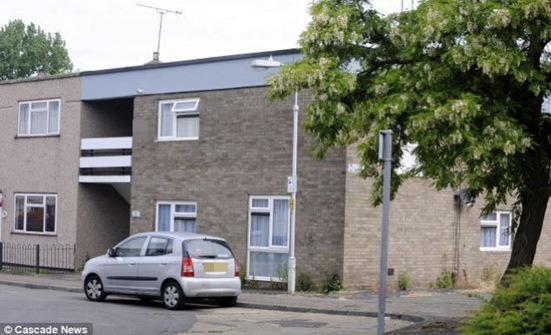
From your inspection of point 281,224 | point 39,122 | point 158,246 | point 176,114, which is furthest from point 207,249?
point 39,122

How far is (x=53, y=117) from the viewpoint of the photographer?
1125 inches

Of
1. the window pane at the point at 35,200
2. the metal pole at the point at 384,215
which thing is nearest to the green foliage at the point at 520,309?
the metal pole at the point at 384,215

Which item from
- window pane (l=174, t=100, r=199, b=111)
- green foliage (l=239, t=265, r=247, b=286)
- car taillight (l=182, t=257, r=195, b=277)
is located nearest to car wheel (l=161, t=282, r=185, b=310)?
car taillight (l=182, t=257, r=195, b=277)

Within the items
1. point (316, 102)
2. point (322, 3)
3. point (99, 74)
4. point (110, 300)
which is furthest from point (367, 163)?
point (99, 74)

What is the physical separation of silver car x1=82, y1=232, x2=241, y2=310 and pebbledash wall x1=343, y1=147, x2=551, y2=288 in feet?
12.5

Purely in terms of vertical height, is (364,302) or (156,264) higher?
(156,264)

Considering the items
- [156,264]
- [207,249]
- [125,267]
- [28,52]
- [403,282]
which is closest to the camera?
[156,264]

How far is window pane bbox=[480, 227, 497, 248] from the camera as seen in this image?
2531cm

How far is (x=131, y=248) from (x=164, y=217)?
627 cm

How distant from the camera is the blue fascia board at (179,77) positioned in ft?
75.8

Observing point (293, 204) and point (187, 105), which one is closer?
point (293, 204)

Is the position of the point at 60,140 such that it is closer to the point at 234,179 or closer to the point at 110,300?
the point at 234,179

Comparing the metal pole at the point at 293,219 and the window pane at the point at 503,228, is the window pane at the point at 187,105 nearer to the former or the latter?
the metal pole at the point at 293,219

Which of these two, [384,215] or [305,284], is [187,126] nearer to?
[305,284]
